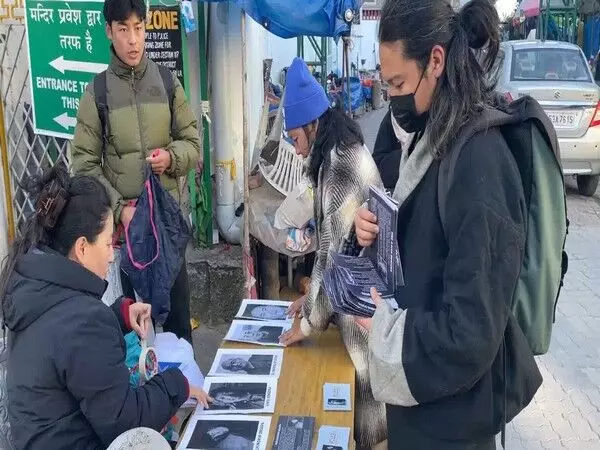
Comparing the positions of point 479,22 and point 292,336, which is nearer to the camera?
point 479,22

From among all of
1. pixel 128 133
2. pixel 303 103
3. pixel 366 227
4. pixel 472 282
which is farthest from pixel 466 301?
pixel 128 133

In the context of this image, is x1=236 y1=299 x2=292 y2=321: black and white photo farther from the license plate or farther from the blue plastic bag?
the license plate

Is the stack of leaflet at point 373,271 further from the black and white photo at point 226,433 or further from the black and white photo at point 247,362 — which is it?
the black and white photo at point 247,362

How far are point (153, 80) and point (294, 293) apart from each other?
5.84ft

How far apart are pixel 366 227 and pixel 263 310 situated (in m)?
1.32

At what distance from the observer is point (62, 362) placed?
1612 millimetres

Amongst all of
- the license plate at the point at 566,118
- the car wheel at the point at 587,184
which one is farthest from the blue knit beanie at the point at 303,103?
the car wheel at the point at 587,184

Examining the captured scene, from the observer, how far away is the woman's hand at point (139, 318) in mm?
2176

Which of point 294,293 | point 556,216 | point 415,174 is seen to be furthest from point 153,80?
point 556,216

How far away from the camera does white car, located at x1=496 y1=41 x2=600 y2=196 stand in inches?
284

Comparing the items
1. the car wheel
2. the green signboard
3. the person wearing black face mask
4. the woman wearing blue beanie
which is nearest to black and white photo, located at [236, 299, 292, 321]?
the woman wearing blue beanie

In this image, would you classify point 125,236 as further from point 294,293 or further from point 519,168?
point 519,168

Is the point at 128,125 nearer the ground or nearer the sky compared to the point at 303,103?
nearer the ground

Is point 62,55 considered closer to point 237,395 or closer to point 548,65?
point 237,395
